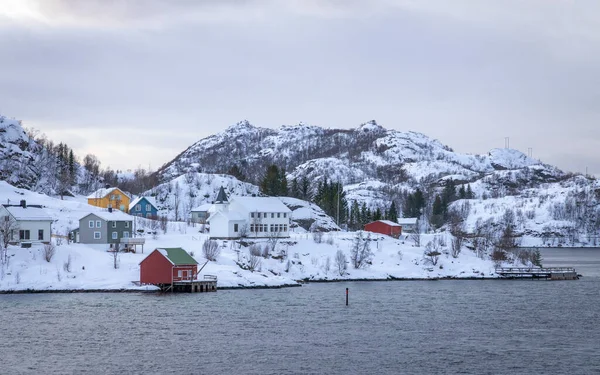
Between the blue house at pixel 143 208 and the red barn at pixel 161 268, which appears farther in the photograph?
the blue house at pixel 143 208

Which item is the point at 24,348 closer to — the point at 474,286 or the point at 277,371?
the point at 277,371

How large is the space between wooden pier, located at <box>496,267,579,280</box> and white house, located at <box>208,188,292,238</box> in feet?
112

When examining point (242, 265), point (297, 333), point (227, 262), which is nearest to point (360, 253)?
point (242, 265)

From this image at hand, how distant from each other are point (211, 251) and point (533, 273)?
49107 mm

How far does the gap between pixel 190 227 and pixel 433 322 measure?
70.1m

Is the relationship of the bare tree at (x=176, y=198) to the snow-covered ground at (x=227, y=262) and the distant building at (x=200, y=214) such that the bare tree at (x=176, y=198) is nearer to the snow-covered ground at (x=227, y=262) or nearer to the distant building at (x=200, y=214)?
the distant building at (x=200, y=214)

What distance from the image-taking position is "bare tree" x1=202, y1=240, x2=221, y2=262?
8738 cm

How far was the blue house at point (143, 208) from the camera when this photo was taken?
13362 centimetres

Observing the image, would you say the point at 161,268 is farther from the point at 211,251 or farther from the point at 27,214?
the point at 27,214

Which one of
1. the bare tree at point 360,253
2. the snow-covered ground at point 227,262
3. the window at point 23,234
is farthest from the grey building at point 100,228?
the bare tree at point 360,253

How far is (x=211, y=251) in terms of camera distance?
87.8m

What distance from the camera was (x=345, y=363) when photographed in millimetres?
43344

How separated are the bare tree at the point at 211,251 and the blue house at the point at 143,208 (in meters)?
47.3

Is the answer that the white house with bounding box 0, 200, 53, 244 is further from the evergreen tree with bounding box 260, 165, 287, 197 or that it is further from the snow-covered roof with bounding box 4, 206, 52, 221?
the evergreen tree with bounding box 260, 165, 287, 197
